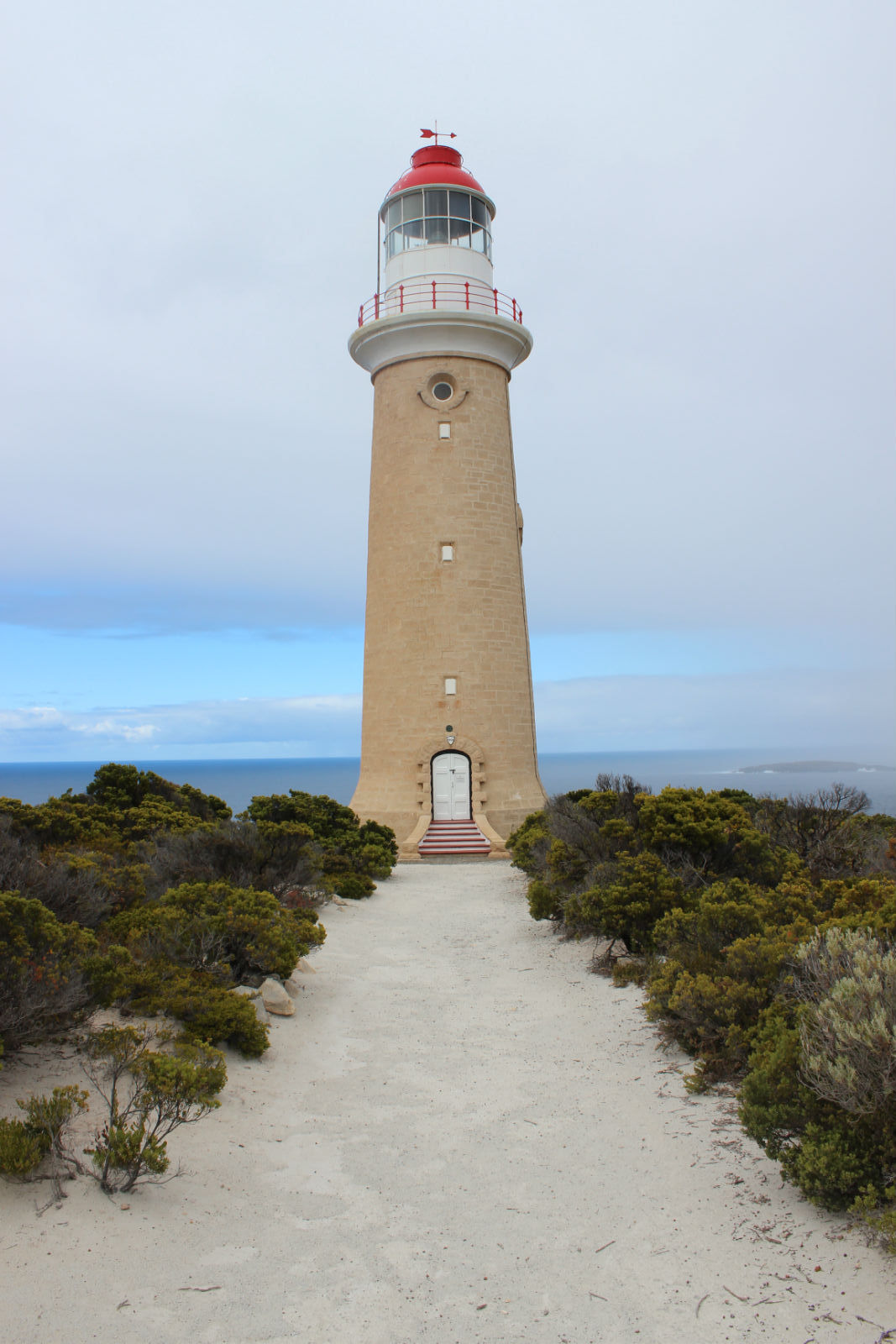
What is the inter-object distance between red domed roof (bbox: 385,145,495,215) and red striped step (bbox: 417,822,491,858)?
14.5 metres

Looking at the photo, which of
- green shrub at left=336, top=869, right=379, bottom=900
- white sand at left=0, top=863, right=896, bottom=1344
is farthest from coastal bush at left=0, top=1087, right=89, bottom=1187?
green shrub at left=336, top=869, right=379, bottom=900

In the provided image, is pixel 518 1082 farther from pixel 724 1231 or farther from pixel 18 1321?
pixel 18 1321

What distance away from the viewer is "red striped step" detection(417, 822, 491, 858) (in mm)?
19000

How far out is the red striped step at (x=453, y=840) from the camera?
19000 millimetres

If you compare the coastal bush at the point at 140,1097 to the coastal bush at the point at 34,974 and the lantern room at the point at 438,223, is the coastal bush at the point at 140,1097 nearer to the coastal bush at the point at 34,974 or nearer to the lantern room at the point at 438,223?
the coastal bush at the point at 34,974

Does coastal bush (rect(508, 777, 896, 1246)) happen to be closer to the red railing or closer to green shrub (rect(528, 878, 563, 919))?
green shrub (rect(528, 878, 563, 919))

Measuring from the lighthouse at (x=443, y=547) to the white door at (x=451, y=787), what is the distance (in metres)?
0.03

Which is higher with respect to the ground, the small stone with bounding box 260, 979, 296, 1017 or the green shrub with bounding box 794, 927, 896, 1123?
the green shrub with bounding box 794, 927, 896, 1123

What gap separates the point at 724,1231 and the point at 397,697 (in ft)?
51.8

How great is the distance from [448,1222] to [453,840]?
48.2 ft

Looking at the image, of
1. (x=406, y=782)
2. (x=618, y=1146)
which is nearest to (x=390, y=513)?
A: (x=406, y=782)

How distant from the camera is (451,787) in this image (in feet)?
64.1

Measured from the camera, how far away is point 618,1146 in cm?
536

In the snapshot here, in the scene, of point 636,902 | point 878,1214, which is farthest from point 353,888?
point 878,1214
